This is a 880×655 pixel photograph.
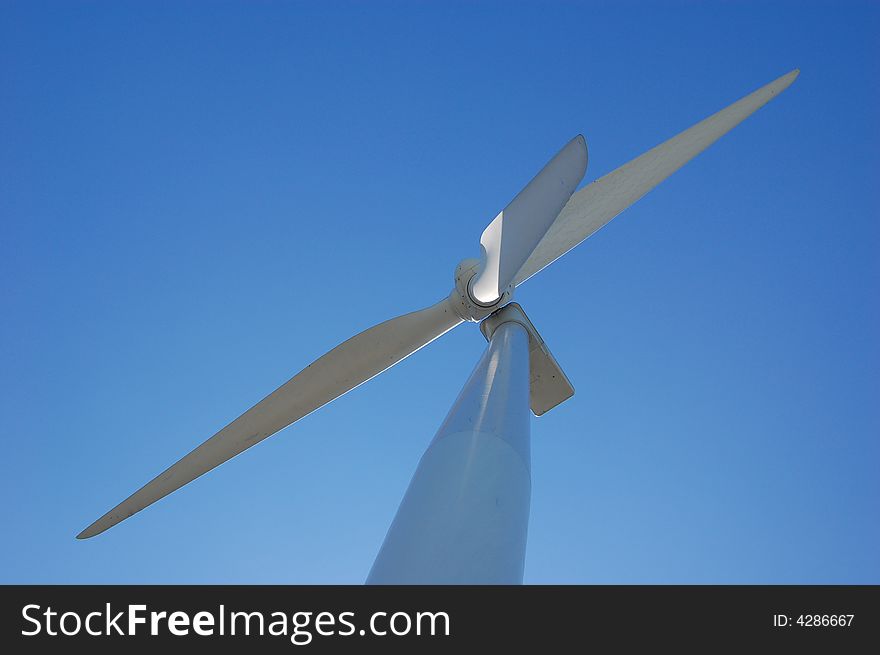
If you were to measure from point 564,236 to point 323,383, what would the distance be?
381 centimetres

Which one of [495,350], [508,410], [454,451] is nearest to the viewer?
[454,451]

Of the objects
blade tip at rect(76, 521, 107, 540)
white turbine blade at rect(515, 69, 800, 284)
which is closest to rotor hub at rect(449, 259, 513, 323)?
white turbine blade at rect(515, 69, 800, 284)

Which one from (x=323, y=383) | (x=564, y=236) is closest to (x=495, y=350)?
(x=323, y=383)

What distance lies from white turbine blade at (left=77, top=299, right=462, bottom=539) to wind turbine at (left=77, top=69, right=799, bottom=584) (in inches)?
0.5

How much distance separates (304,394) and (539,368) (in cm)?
321

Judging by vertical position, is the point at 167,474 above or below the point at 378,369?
below

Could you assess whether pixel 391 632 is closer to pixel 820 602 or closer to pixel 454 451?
pixel 454 451

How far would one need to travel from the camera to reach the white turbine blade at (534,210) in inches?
233

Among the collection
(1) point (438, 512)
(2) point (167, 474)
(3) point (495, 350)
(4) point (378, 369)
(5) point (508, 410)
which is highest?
(4) point (378, 369)

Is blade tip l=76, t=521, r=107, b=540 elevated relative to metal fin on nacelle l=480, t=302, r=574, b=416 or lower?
lower

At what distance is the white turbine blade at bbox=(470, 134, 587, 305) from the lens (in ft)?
19.4

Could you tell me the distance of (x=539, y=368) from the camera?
8.98m

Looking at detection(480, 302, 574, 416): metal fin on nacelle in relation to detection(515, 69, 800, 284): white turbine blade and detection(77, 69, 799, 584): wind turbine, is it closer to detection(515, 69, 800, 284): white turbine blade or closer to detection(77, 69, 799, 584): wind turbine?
detection(77, 69, 799, 584): wind turbine

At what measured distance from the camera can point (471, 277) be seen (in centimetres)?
790
